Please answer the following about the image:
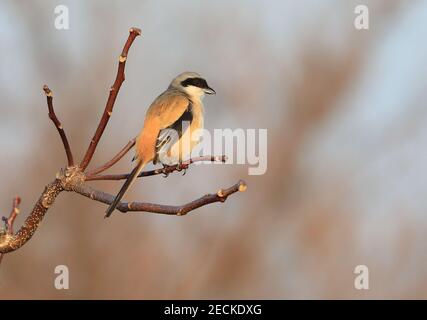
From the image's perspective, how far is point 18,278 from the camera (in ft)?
19.9

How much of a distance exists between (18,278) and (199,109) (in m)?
3.63

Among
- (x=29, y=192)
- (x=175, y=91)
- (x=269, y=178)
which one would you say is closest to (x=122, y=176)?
(x=175, y=91)

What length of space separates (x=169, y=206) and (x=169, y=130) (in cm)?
138

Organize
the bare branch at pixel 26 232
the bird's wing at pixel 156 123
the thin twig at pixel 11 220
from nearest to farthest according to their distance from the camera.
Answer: the thin twig at pixel 11 220, the bare branch at pixel 26 232, the bird's wing at pixel 156 123

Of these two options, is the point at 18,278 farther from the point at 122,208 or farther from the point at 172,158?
the point at 122,208

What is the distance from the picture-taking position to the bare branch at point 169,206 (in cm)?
136

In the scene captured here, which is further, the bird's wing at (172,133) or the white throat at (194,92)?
the white throat at (194,92)

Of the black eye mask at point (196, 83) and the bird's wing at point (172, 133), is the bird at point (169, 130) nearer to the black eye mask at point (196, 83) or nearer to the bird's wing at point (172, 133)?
the bird's wing at point (172, 133)

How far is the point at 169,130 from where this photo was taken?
2783 millimetres

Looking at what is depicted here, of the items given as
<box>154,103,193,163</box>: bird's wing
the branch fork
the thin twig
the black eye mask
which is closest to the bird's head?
the black eye mask

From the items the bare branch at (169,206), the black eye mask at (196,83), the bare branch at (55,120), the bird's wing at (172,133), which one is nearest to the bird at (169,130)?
the bird's wing at (172,133)

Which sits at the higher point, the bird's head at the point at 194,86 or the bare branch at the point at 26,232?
the bird's head at the point at 194,86

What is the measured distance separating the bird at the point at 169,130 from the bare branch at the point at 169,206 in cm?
90

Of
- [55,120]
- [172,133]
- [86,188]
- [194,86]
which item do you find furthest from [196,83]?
[55,120]
